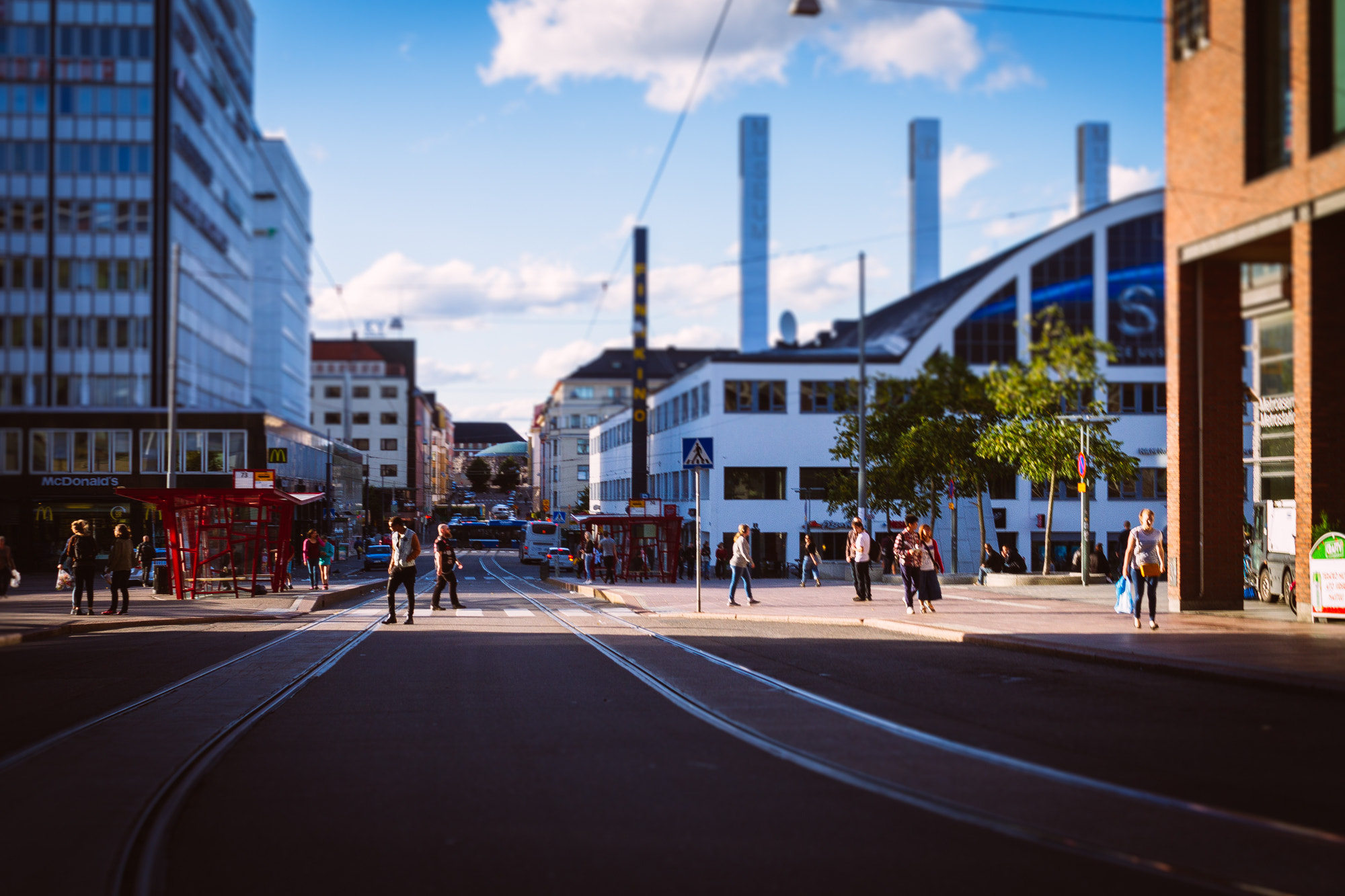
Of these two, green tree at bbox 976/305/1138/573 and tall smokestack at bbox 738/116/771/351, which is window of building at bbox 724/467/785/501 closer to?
green tree at bbox 976/305/1138/573

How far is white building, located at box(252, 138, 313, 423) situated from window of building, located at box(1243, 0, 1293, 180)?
247 feet

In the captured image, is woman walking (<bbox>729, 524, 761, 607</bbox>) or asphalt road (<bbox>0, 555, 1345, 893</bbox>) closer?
asphalt road (<bbox>0, 555, 1345, 893</bbox>)

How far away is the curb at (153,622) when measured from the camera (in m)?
17.7

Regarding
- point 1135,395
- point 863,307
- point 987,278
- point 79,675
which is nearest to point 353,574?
point 863,307

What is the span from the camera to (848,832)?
5.95 m

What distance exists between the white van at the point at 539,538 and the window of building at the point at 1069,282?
31249mm

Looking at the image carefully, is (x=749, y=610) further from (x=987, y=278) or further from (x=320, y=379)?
(x=320, y=379)

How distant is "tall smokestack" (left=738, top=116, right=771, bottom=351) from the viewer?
99.1m

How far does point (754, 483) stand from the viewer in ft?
199

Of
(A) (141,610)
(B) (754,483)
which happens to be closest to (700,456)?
(A) (141,610)

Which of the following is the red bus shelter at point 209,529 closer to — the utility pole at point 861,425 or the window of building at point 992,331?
the utility pole at point 861,425

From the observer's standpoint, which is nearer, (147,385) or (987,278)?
(147,385)

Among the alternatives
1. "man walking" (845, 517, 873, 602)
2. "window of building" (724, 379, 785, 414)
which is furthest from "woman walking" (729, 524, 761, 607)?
"window of building" (724, 379, 785, 414)

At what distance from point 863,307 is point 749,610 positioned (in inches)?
644
